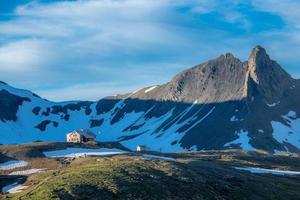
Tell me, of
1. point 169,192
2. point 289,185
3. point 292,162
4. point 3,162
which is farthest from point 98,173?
point 292,162

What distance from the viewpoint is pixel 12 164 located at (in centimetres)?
10431

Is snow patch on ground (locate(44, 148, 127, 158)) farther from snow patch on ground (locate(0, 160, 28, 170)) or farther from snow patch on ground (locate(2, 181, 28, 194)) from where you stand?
snow patch on ground (locate(2, 181, 28, 194))

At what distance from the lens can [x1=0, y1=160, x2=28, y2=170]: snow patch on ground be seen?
101 metres

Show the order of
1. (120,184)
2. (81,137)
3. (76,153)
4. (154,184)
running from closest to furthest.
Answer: (120,184)
(154,184)
(76,153)
(81,137)

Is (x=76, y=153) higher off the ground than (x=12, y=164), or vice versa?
(x=76, y=153)

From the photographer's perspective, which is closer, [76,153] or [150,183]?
[150,183]

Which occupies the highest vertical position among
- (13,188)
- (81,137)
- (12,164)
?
(81,137)

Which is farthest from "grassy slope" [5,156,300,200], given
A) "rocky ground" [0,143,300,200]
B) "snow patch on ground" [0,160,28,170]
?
"snow patch on ground" [0,160,28,170]

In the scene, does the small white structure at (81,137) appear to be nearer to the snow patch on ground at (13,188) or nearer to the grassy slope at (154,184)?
the grassy slope at (154,184)

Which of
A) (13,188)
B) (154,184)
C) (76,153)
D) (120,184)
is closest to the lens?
(120,184)

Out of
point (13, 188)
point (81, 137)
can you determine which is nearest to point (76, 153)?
point (13, 188)

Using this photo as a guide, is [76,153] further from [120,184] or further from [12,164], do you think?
[120,184]

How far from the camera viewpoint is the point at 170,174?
71375 millimetres

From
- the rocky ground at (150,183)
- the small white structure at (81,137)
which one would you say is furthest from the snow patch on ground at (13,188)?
the small white structure at (81,137)
